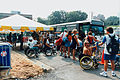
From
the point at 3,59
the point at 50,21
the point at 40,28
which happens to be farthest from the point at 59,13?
the point at 3,59

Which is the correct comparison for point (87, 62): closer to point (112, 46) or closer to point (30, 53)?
point (112, 46)

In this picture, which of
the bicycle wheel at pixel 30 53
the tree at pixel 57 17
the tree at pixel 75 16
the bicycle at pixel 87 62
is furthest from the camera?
the tree at pixel 57 17

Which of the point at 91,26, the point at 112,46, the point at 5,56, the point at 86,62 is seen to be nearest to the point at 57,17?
the point at 91,26

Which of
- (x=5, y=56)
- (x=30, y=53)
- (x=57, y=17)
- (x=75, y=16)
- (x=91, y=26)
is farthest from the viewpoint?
(x=57, y=17)

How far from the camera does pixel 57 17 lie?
66.8 m

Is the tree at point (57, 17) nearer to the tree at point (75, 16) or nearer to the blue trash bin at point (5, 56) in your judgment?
the tree at point (75, 16)

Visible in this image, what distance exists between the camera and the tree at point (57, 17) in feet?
217

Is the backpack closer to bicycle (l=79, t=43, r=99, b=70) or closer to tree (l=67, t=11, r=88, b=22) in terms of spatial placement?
bicycle (l=79, t=43, r=99, b=70)

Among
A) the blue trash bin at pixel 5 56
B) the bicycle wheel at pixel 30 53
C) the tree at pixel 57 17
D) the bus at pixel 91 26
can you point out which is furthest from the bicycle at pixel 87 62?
the tree at pixel 57 17

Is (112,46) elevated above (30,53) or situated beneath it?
elevated above

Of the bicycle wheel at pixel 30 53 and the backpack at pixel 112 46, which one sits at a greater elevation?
the backpack at pixel 112 46

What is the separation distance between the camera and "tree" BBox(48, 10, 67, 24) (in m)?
66.0

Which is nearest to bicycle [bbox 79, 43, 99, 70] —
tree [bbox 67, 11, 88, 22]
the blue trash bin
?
the blue trash bin

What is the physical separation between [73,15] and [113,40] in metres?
60.4
